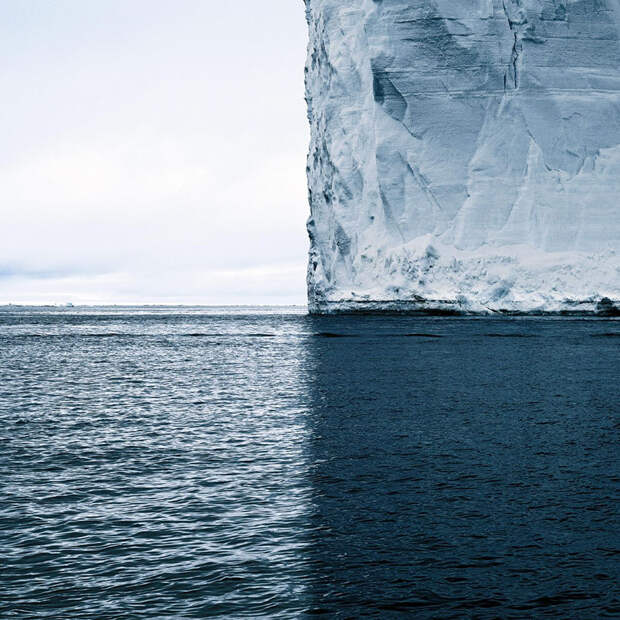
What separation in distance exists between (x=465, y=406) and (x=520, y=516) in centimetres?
696

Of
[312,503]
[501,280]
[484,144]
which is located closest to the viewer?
[312,503]

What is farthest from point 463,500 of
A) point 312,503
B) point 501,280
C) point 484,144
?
point 484,144

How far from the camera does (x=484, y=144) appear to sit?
167 feet

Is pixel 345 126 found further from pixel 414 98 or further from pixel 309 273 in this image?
pixel 309 273

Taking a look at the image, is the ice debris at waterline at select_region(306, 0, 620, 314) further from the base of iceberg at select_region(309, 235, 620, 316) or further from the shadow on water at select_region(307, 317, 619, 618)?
the shadow on water at select_region(307, 317, 619, 618)

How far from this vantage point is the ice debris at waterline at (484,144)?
162ft

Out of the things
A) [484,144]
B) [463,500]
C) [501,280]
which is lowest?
[463,500]

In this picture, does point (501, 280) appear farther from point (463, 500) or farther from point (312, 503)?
point (312, 503)

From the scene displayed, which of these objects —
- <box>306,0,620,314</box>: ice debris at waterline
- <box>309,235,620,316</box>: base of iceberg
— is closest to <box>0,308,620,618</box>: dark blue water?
<box>309,235,620,316</box>: base of iceberg

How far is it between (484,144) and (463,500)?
46.8 metres

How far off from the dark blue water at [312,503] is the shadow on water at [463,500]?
23 millimetres

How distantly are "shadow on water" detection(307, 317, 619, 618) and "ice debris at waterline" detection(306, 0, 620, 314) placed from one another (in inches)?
1348

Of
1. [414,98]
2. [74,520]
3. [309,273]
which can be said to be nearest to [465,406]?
[74,520]

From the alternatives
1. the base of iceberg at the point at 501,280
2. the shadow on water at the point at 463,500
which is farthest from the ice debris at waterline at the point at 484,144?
the shadow on water at the point at 463,500
